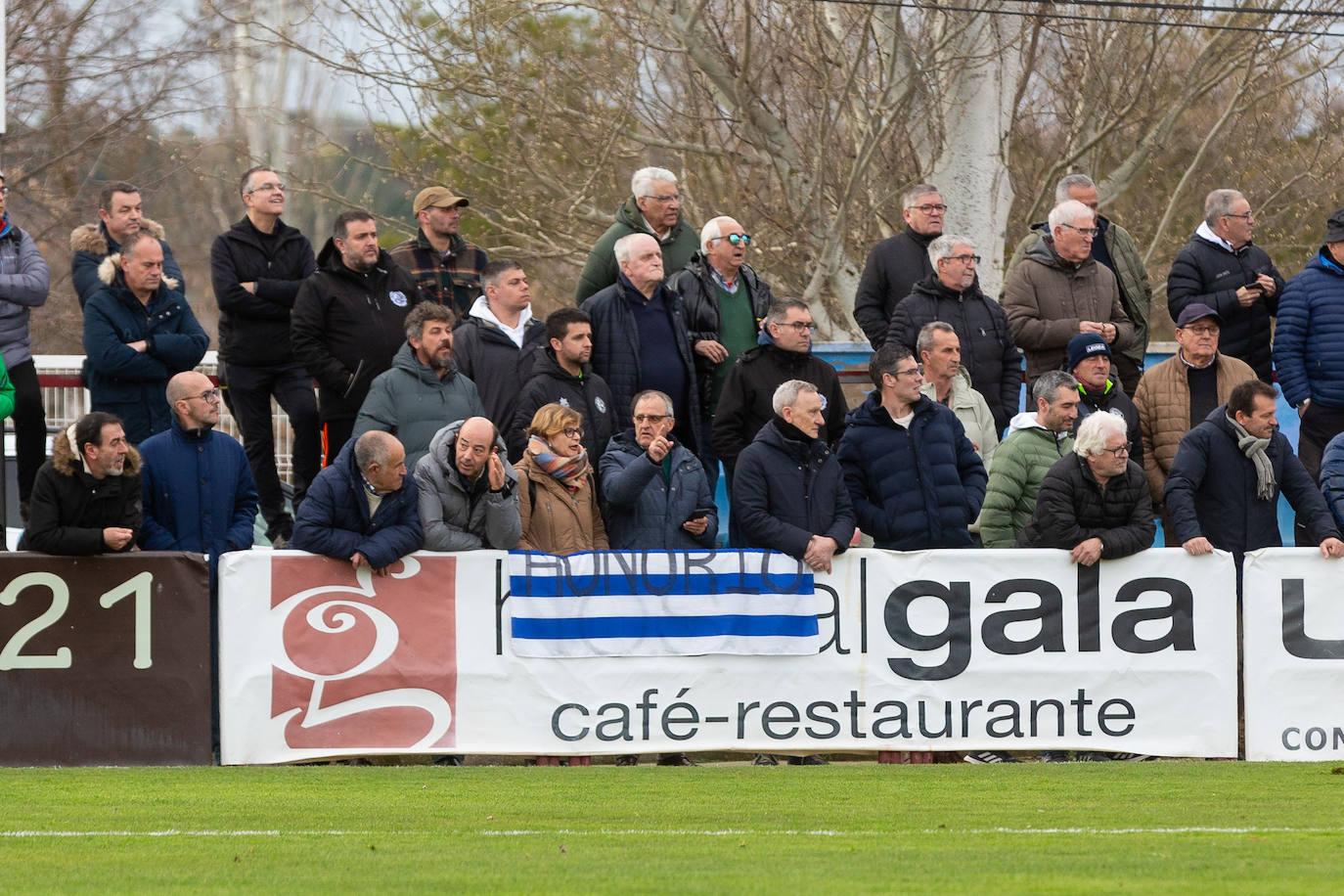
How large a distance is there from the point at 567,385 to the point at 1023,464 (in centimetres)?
264

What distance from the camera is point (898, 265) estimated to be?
1389cm

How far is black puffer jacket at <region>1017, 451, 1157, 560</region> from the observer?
1180cm

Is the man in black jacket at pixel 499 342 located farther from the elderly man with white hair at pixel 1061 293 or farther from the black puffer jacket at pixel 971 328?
the elderly man with white hair at pixel 1061 293

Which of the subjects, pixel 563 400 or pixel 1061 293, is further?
pixel 1061 293

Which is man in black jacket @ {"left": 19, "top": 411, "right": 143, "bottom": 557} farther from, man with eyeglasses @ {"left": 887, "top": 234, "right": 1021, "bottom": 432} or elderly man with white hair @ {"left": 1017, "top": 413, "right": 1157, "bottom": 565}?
elderly man with white hair @ {"left": 1017, "top": 413, "right": 1157, "bottom": 565}

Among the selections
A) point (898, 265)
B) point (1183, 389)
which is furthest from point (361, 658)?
point (1183, 389)

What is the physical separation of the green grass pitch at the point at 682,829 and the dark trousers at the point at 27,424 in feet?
8.87

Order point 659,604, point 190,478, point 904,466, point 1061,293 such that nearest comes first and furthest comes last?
point 659,604, point 190,478, point 904,466, point 1061,293

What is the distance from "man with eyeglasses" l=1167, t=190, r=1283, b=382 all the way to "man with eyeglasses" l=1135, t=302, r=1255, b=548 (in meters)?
0.65

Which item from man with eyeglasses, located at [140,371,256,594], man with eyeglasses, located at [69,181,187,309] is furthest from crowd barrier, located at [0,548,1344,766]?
man with eyeglasses, located at [69,181,187,309]

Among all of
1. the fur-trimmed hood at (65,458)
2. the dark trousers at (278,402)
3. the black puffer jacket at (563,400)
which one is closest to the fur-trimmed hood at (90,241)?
the dark trousers at (278,402)

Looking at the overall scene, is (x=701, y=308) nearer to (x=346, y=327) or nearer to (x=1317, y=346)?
(x=346, y=327)

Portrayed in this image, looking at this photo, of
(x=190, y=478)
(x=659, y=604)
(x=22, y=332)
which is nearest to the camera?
(x=659, y=604)

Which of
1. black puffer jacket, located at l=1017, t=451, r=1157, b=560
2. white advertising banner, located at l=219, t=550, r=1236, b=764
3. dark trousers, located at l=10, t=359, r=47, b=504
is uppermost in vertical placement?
dark trousers, located at l=10, t=359, r=47, b=504
